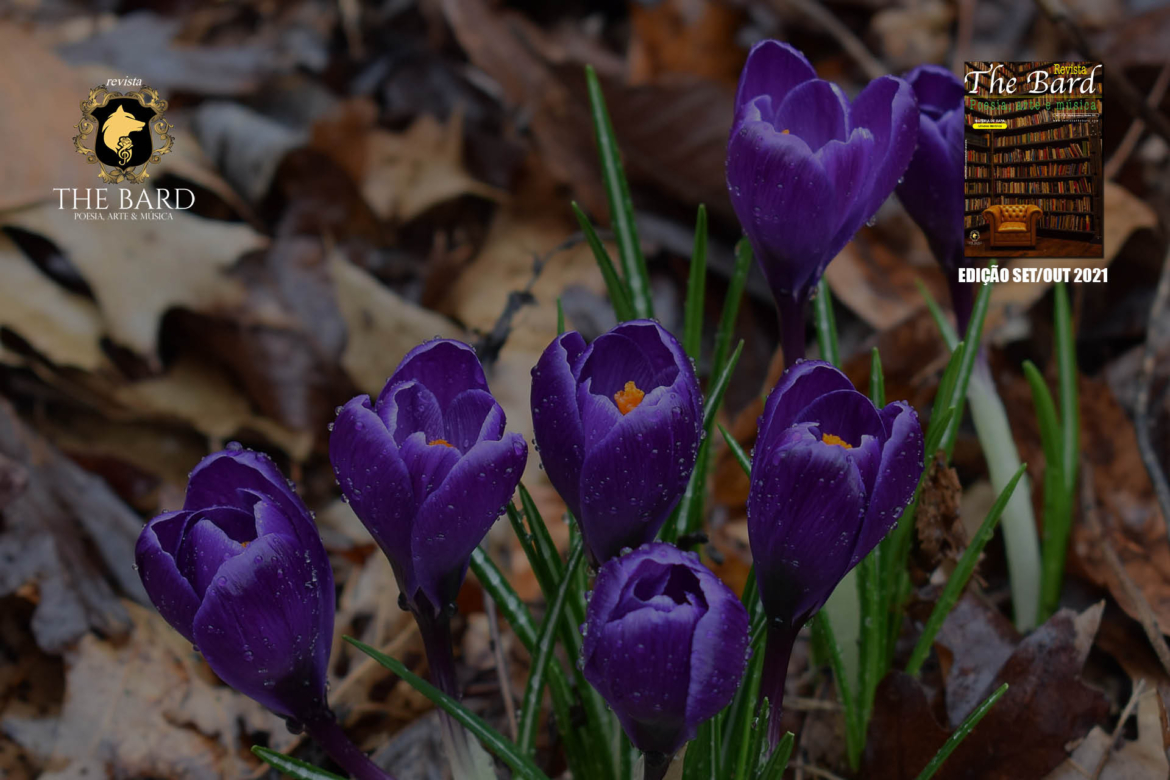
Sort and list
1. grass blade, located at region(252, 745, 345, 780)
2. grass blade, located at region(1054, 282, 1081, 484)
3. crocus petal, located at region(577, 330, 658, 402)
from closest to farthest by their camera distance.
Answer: crocus petal, located at region(577, 330, 658, 402), grass blade, located at region(252, 745, 345, 780), grass blade, located at region(1054, 282, 1081, 484)

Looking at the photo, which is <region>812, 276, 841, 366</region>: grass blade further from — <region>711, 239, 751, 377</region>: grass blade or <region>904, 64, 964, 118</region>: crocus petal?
<region>904, 64, 964, 118</region>: crocus petal

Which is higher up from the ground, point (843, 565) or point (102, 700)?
point (843, 565)

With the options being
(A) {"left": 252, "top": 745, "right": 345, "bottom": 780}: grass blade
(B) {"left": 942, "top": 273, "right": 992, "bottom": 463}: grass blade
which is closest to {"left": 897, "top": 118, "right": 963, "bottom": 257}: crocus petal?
(B) {"left": 942, "top": 273, "right": 992, "bottom": 463}: grass blade

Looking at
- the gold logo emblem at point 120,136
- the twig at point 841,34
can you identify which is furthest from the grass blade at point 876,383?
the gold logo emblem at point 120,136

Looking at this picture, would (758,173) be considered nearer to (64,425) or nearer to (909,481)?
(909,481)

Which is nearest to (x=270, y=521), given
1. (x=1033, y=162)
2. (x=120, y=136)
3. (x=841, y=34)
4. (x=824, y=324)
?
(x=824, y=324)

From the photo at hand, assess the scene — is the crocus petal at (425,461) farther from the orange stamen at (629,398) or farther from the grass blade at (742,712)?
the grass blade at (742,712)

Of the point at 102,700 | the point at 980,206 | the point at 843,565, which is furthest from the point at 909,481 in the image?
the point at 102,700
